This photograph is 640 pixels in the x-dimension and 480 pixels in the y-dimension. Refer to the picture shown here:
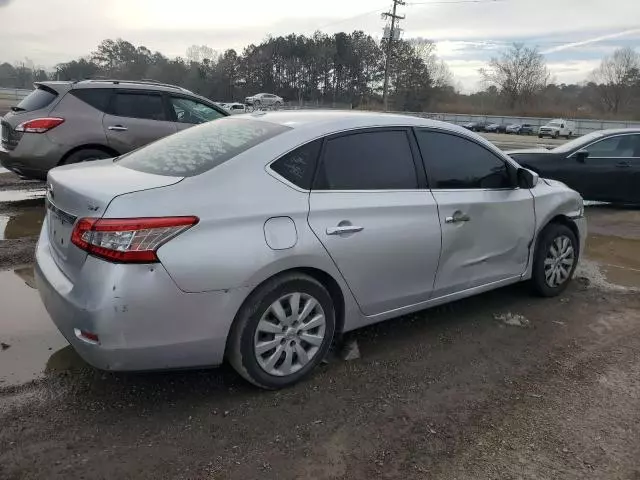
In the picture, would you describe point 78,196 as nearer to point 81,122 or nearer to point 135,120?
point 81,122

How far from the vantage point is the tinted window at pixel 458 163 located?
12.7ft

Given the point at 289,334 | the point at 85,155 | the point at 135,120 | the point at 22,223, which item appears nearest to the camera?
the point at 289,334

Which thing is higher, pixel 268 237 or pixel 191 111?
pixel 191 111

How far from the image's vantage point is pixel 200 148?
3416 mm

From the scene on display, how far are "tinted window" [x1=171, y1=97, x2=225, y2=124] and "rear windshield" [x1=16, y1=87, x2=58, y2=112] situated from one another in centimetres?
161

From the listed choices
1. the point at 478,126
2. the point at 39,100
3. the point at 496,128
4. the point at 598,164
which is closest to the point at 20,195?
the point at 39,100

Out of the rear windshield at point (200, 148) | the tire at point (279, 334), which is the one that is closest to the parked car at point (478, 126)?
the rear windshield at point (200, 148)

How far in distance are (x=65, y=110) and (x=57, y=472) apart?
19.1ft

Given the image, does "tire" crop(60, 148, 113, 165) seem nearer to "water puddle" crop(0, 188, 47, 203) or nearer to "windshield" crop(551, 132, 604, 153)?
"water puddle" crop(0, 188, 47, 203)

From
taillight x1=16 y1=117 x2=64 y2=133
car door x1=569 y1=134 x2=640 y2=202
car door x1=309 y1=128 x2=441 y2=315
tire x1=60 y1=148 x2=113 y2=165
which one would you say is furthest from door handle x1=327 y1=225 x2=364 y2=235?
car door x1=569 y1=134 x2=640 y2=202

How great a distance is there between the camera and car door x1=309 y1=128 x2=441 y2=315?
325 centimetres

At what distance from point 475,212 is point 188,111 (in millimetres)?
5491

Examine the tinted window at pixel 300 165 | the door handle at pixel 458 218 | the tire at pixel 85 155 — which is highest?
the tinted window at pixel 300 165

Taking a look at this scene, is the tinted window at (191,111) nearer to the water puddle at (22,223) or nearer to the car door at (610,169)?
the water puddle at (22,223)
